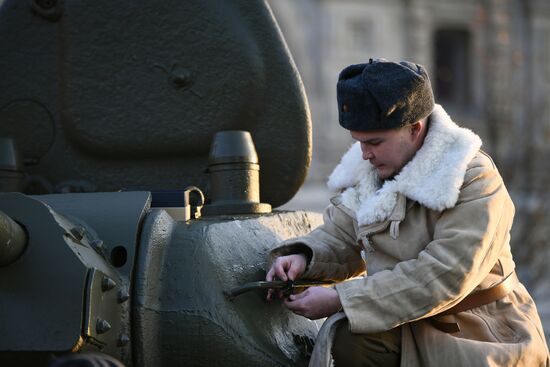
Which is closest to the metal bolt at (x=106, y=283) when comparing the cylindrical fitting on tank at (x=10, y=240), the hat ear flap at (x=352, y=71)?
the cylindrical fitting on tank at (x=10, y=240)

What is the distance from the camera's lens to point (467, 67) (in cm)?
1828

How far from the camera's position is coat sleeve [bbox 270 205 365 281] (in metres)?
Result: 3.20

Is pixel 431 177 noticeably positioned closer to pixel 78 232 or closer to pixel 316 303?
pixel 316 303

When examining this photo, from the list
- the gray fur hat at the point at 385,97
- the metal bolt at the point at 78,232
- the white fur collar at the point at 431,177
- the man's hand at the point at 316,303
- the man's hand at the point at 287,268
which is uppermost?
the gray fur hat at the point at 385,97

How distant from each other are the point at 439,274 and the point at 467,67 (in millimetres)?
15860

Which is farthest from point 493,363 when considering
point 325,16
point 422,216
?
point 325,16

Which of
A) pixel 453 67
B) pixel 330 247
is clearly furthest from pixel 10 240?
pixel 453 67

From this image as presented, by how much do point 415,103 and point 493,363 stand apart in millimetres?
702

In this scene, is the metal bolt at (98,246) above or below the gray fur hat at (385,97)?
below

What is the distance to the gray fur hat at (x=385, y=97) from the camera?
292 cm

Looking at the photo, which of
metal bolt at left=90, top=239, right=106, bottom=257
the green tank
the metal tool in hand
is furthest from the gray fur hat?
metal bolt at left=90, top=239, right=106, bottom=257

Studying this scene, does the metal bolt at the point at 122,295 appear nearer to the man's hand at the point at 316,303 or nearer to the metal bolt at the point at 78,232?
the metal bolt at the point at 78,232

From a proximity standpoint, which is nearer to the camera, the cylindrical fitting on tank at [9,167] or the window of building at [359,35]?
the cylindrical fitting on tank at [9,167]

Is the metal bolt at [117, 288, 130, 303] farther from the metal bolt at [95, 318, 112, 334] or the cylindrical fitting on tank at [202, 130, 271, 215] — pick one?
the cylindrical fitting on tank at [202, 130, 271, 215]
